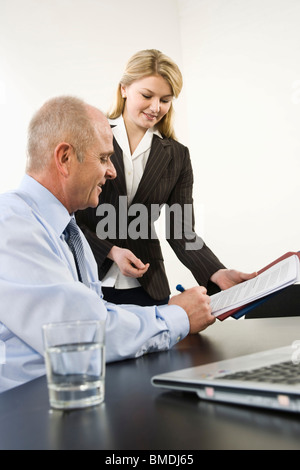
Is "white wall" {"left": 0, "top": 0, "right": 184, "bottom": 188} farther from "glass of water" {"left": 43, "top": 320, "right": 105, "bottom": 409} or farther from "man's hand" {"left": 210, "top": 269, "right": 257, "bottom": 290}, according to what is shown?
"glass of water" {"left": 43, "top": 320, "right": 105, "bottom": 409}

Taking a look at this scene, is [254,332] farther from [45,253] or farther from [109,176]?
[109,176]

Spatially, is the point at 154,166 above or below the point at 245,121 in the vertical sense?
below

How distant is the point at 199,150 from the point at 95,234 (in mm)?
2725

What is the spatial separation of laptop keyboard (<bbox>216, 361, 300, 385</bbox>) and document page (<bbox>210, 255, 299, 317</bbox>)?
540 mm

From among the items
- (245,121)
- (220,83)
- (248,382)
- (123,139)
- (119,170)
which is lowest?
(248,382)

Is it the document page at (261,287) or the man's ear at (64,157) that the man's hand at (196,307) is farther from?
the man's ear at (64,157)

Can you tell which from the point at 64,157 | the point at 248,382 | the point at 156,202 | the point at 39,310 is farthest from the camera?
the point at 156,202

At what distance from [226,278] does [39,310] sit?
893 millimetres

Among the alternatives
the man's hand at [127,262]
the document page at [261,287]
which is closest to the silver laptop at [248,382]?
the document page at [261,287]

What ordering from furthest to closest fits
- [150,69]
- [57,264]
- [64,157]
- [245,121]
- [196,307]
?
[245,121] < [150,69] < [64,157] < [196,307] < [57,264]

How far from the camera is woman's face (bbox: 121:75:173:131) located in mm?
1975

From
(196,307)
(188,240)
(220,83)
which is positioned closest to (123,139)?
(188,240)

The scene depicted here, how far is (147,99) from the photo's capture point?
6.54 ft

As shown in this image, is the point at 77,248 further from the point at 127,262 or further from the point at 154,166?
the point at 154,166
